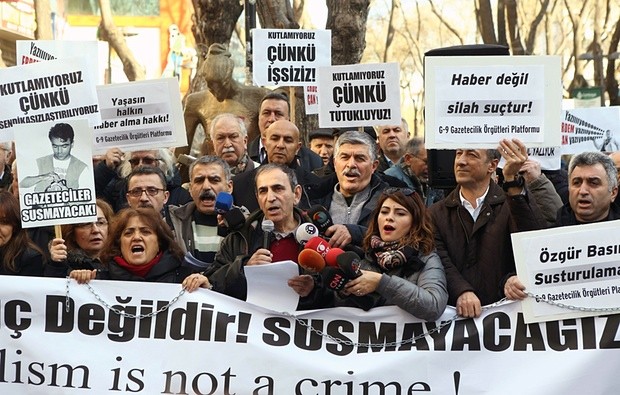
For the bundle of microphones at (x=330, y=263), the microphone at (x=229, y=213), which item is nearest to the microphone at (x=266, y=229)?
the microphone at (x=229, y=213)

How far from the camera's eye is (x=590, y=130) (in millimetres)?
10250

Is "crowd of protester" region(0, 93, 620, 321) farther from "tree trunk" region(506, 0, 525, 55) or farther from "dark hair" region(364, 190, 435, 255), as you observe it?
"tree trunk" region(506, 0, 525, 55)

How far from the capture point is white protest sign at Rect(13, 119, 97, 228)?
7.09m

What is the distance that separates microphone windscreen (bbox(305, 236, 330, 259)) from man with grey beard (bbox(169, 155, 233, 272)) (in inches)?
55.5

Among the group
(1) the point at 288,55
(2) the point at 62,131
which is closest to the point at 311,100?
(1) the point at 288,55

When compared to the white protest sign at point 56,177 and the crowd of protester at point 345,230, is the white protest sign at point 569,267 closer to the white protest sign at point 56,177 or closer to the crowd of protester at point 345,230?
the crowd of protester at point 345,230

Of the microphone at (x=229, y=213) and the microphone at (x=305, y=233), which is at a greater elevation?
the microphone at (x=229, y=213)

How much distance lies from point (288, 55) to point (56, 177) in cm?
423

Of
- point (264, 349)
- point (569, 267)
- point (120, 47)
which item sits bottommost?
point (264, 349)

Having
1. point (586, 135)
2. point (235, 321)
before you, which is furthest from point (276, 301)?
point (586, 135)

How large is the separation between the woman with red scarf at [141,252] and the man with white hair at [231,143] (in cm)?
225

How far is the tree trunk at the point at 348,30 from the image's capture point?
603 inches

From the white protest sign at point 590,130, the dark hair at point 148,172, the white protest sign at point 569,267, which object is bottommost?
the white protest sign at point 569,267

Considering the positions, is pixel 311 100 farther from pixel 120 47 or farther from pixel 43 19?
pixel 120 47
